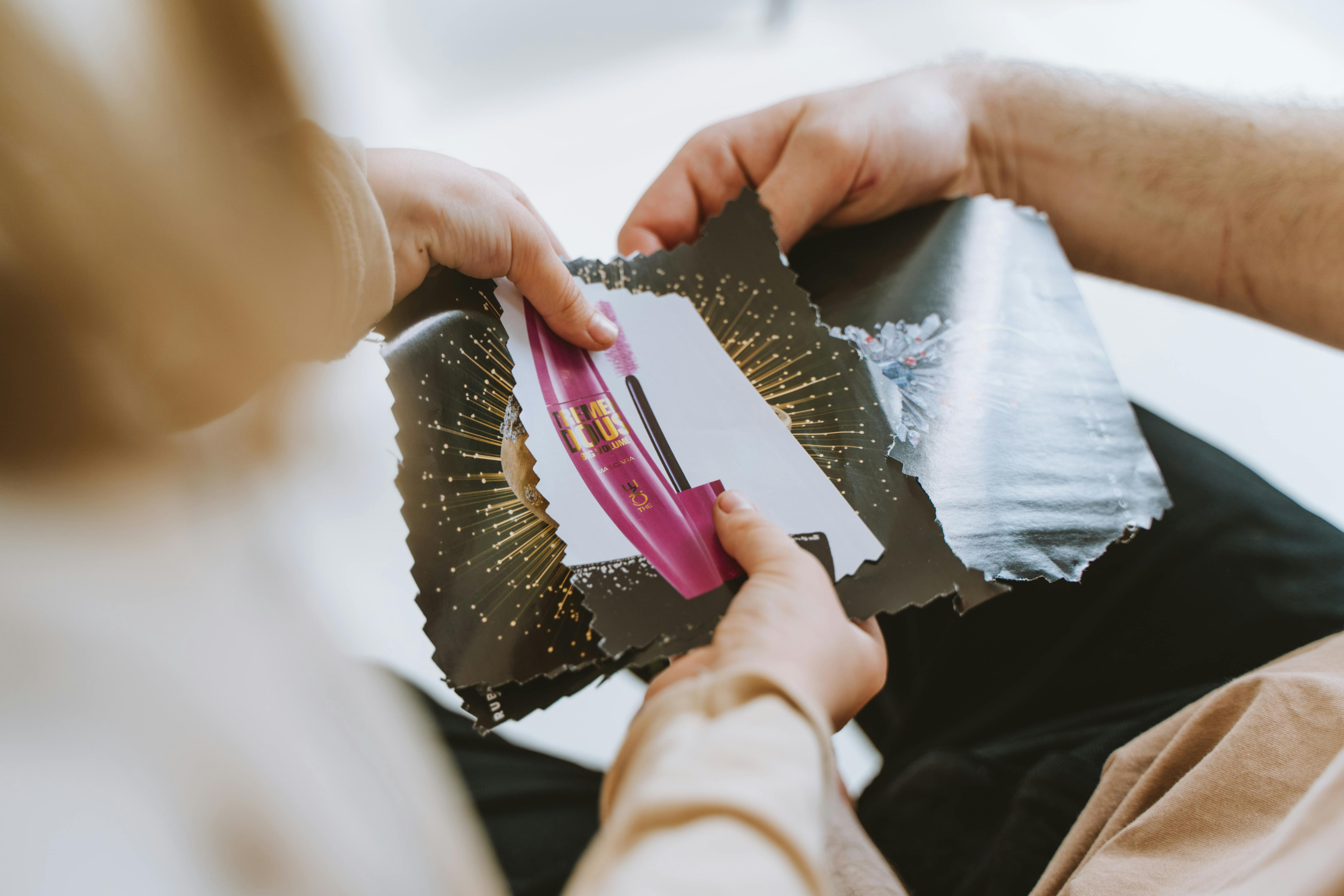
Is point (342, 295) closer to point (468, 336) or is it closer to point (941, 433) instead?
point (468, 336)

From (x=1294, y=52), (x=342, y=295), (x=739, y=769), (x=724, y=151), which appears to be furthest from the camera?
(x=1294, y=52)

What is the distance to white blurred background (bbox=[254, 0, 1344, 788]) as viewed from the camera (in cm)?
68

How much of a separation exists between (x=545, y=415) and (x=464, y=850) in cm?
23

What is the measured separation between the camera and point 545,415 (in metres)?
0.43

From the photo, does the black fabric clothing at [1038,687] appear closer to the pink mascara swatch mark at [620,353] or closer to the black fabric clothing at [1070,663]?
the black fabric clothing at [1070,663]

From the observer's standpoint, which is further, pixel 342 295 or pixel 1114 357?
pixel 1114 357

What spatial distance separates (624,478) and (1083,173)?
0.57 m

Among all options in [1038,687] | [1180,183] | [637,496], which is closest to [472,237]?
[637,496]

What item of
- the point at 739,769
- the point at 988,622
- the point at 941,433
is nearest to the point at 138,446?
the point at 739,769

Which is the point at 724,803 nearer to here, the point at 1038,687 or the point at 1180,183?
the point at 1038,687

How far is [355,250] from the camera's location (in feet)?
1.19

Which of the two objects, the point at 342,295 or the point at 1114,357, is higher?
the point at 342,295

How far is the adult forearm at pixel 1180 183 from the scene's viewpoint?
1.95 ft

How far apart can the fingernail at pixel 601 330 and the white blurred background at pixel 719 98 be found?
0.14m
